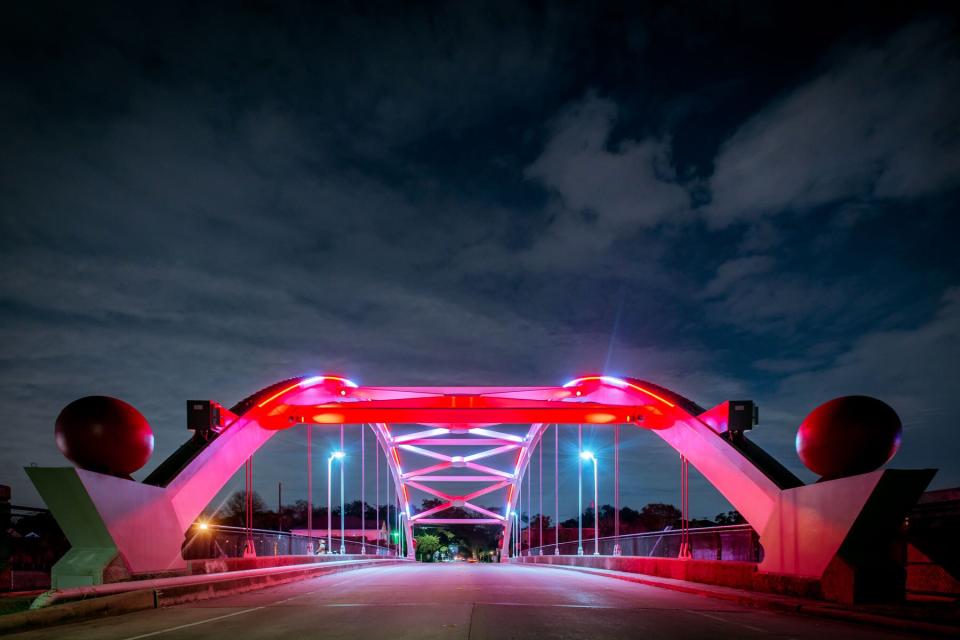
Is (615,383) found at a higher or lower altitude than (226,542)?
higher

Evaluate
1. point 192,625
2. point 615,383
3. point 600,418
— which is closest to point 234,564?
point 192,625

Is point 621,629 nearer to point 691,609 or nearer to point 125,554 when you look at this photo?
point 691,609

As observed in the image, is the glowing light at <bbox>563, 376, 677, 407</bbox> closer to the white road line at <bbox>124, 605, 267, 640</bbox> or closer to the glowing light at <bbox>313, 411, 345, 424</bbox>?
the glowing light at <bbox>313, 411, 345, 424</bbox>

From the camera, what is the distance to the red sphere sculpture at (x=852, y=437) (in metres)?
12.2

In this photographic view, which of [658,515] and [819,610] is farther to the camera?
[658,515]

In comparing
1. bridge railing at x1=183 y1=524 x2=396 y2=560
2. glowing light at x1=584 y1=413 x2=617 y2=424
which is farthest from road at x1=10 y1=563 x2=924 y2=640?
glowing light at x1=584 y1=413 x2=617 y2=424

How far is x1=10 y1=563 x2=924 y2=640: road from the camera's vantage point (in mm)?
8023

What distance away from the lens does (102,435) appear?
13.7 m

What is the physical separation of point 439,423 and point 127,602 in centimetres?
1932

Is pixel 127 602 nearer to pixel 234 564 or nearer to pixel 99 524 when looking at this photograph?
pixel 99 524

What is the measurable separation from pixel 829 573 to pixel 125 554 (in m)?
11.2

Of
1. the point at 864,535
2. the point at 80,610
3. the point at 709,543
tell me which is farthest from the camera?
the point at 709,543

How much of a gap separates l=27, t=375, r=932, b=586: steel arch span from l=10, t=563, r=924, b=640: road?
74.4 inches

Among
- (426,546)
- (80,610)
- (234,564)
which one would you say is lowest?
(426,546)
